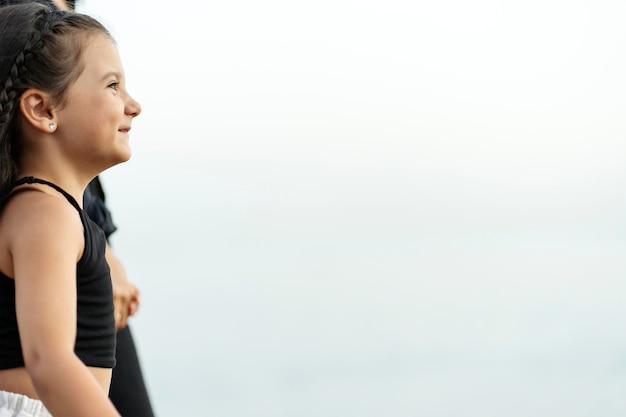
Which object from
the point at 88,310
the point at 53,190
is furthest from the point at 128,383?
the point at 53,190

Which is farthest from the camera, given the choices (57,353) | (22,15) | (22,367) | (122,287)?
(122,287)

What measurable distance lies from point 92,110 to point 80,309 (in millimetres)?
308

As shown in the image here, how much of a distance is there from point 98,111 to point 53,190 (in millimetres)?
151

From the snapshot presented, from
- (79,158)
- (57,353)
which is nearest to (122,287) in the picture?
(79,158)

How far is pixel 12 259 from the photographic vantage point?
153 cm

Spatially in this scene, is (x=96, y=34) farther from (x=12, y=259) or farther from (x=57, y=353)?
(x=57, y=353)

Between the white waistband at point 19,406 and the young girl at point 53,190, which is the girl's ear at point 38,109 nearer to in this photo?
the young girl at point 53,190

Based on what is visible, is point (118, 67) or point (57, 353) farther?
point (118, 67)

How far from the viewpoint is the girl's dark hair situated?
1.62m

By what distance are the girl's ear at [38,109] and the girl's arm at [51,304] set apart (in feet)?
0.42

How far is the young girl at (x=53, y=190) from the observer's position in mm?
1464

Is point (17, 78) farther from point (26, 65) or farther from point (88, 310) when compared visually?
point (88, 310)

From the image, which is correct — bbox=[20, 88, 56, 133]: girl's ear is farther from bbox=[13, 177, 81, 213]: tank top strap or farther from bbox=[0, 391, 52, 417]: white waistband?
bbox=[0, 391, 52, 417]: white waistband

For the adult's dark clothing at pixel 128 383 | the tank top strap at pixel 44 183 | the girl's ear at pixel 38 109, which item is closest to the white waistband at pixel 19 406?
the tank top strap at pixel 44 183
